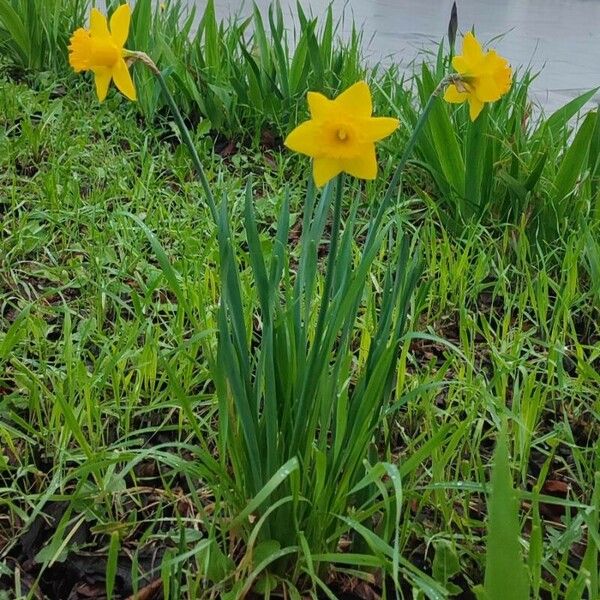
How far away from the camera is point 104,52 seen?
66 cm

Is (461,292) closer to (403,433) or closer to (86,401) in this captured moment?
(403,433)

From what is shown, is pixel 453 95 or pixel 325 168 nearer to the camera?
pixel 325 168

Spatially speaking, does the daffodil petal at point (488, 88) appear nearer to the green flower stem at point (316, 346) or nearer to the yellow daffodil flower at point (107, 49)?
the green flower stem at point (316, 346)

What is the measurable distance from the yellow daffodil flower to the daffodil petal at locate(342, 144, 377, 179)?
212 millimetres

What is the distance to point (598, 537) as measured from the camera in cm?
67

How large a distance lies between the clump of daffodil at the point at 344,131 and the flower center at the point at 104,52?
20 cm

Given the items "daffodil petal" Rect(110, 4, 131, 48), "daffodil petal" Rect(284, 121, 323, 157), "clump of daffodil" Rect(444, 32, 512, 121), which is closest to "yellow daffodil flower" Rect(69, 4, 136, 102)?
"daffodil petal" Rect(110, 4, 131, 48)

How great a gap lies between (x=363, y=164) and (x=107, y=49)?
0.26 metres

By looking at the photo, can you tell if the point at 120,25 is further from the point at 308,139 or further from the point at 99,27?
the point at 308,139

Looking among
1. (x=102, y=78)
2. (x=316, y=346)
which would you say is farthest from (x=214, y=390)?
(x=102, y=78)

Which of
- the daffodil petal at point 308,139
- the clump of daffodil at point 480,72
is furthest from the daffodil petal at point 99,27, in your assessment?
the clump of daffodil at point 480,72

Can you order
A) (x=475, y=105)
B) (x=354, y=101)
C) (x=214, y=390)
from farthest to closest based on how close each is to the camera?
1. (x=214, y=390)
2. (x=475, y=105)
3. (x=354, y=101)

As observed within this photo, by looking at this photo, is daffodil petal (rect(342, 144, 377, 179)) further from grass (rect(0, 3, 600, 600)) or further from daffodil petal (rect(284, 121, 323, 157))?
grass (rect(0, 3, 600, 600))

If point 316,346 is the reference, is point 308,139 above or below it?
above
